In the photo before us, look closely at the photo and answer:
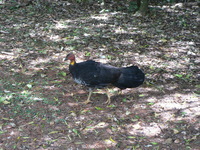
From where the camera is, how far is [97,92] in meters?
5.86

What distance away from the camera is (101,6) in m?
11.9

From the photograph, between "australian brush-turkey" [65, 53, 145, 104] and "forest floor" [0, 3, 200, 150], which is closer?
"forest floor" [0, 3, 200, 150]

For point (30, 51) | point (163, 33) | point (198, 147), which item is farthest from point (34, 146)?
point (163, 33)

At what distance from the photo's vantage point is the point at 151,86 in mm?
6047

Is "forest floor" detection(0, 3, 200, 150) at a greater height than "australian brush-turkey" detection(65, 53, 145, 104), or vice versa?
"australian brush-turkey" detection(65, 53, 145, 104)

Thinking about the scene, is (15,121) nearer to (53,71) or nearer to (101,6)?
(53,71)

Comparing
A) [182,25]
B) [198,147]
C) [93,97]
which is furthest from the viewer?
[182,25]

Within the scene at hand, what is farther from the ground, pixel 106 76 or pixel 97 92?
pixel 106 76

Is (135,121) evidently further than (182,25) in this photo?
No

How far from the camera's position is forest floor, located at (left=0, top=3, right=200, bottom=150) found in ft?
14.5

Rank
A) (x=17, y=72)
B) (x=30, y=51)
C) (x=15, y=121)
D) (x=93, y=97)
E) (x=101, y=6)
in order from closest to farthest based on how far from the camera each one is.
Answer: (x=15, y=121)
(x=93, y=97)
(x=17, y=72)
(x=30, y=51)
(x=101, y=6)

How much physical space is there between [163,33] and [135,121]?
4987mm

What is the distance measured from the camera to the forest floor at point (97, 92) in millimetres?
4418

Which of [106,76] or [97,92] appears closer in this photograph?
[106,76]
